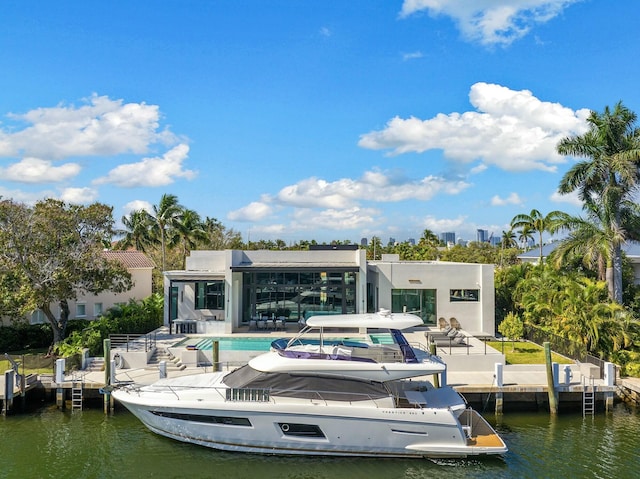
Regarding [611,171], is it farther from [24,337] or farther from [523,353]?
[24,337]

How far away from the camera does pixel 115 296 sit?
28641 millimetres

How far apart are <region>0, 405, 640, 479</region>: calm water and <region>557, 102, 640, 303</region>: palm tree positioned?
36.6 feet

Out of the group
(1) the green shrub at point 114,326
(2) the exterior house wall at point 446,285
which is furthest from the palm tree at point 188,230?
(2) the exterior house wall at point 446,285

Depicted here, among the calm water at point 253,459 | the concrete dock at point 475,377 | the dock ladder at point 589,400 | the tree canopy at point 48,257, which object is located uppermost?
the tree canopy at point 48,257

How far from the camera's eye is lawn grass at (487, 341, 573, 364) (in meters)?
20.3

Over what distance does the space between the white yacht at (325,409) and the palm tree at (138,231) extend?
2444cm

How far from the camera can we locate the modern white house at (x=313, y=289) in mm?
24859

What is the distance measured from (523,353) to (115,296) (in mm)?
22058

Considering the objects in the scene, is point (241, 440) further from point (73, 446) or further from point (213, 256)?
point (213, 256)

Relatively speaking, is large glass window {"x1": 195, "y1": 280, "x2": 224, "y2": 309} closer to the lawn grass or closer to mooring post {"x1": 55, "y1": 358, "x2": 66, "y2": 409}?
mooring post {"x1": 55, "y1": 358, "x2": 66, "y2": 409}

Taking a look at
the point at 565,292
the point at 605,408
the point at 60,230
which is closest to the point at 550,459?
the point at 605,408

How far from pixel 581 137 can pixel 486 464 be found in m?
18.6

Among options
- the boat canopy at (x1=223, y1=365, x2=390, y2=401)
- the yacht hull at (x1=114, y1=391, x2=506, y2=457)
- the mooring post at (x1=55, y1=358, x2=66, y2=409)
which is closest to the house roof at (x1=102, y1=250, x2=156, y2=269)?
the mooring post at (x1=55, y1=358, x2=66, y2=409)

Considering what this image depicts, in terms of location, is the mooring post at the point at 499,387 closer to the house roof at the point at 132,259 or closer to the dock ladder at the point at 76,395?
the dock ladder at the point at 76,395
